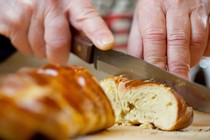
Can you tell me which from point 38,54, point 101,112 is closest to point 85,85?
point 101,112

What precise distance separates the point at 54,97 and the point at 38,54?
6.09ft

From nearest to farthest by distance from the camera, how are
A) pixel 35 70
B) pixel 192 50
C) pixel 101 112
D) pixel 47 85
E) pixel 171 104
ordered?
1. pixel 47 85
2. pixel 35 70
3. pixel 101 112
4. pixel 171 104
5. pixel 192 50

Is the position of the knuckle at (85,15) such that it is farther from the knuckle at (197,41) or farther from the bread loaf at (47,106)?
the bread loaf at (47,106)

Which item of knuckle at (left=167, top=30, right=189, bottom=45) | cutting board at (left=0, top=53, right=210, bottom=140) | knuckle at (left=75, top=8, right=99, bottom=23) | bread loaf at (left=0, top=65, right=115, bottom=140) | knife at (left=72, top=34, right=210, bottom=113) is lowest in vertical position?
cutting board at (left=0, top=53, right=210, bottom=140)

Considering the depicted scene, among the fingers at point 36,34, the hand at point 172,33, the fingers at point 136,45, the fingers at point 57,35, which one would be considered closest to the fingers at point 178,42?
the hand at point 172,33

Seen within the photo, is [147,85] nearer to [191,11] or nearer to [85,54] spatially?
[85,54]

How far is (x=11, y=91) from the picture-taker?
1080mm

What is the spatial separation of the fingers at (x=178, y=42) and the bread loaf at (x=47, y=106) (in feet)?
3.18

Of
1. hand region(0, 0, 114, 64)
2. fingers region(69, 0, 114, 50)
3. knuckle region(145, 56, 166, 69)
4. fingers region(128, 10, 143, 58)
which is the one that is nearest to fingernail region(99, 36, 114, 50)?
fingers region(69, 0, 114, 50)

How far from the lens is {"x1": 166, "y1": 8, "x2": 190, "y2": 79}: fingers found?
2393mm

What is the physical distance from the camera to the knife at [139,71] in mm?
2127

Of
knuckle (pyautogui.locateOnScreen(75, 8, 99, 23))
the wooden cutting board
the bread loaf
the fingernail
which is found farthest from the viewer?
knuckle (pyautogui.locateOnScreen(75, 8, 99, 23))

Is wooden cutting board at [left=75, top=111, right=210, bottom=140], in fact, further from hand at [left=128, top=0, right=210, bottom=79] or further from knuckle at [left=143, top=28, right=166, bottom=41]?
knuckle at [left=143, top=28, right=166, bottom=41]

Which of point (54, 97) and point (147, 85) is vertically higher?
point (54, 97)
